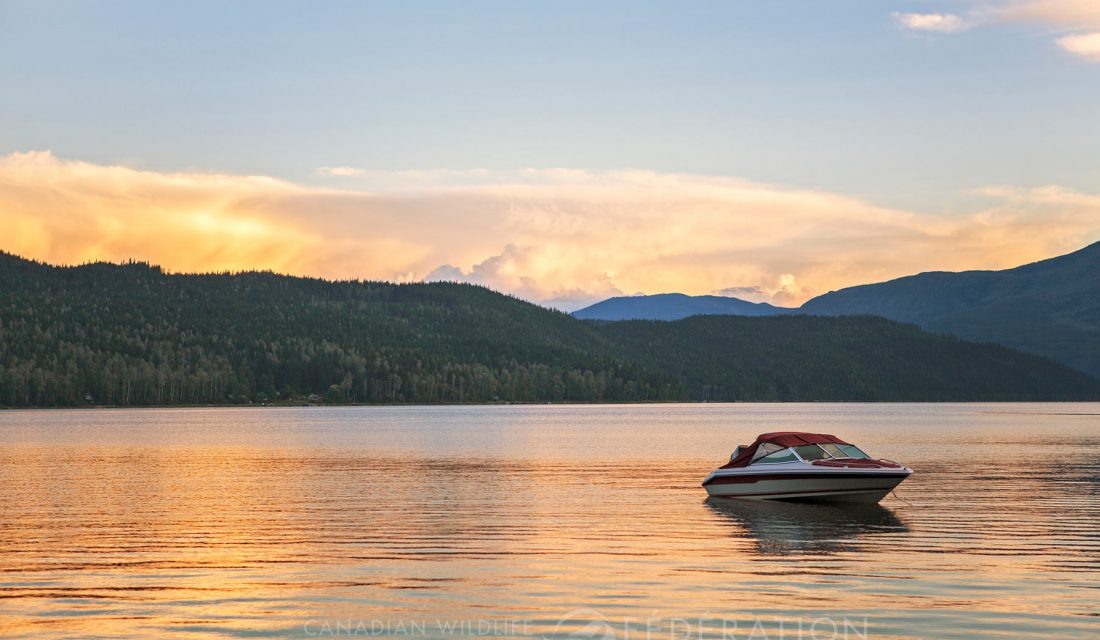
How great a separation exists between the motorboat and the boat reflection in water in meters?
0.59

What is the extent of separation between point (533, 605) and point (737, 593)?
5641 mm

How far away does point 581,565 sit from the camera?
3847cm

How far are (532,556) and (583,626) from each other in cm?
1192

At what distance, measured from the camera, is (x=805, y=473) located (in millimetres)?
58219

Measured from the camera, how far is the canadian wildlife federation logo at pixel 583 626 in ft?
91.4

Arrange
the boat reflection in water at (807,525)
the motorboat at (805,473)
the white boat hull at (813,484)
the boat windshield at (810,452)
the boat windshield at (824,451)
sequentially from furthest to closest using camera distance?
the boat windshield at (810,452)
the boat windshield at (824,451)
the motorboat at (805,473)
the white boat hull at (813,484)
the boat reflection in water at (807,525)

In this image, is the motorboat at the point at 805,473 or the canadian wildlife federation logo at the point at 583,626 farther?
the motorboat at the point at 805,473

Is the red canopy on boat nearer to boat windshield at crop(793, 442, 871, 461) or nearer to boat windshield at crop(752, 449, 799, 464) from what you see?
boat windshield at crop(793, 442, 871, 461)

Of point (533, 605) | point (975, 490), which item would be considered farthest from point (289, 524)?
point (975, 490)

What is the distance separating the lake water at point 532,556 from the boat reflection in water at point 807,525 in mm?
181

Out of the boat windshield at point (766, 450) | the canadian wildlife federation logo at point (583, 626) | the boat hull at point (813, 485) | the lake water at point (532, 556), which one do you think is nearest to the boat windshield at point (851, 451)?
the boat hull at point (813, 485)

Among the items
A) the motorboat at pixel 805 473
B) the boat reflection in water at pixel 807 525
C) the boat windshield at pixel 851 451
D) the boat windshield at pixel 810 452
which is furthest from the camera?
Result: the boat windshield at pixel 851 451

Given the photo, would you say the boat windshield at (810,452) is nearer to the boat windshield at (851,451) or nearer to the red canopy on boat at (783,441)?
the red canopy on boat at (783,441)

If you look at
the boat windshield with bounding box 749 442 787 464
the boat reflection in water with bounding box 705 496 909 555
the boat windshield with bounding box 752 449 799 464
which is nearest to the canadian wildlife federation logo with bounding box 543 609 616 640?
the boat reflection in water with bounding box 705 496 909 555
